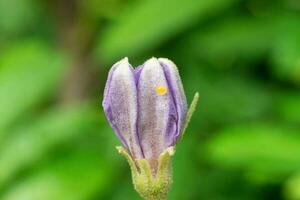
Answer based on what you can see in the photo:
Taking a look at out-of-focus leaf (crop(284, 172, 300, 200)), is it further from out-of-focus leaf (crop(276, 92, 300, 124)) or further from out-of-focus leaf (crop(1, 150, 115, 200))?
out-of-focus leaf (crop(1, 150, 115, 200))

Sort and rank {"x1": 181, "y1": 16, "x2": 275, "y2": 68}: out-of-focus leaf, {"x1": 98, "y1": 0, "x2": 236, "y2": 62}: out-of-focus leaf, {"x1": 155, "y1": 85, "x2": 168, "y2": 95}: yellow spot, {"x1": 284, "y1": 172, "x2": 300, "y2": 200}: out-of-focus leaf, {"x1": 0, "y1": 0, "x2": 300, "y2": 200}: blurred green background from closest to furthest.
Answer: {"x1": 155, "y1": 85, "x2": 168, "y2": 95}: yellow spot, {"x1": 284, "y1": 172, "x2": 300, "y2": 200}: out-of-focus leaf, {"x1": 0, "y1": 0, "x2": 300, "y2": 200}: blurred green background, {"x1": 98, "y1": 0, "x2": 236, "y2": 62}: out-of-focus leaf, {"x1": 181, "y1": 16, "x2": 275, "y2": 68}: out-of-focus leaf

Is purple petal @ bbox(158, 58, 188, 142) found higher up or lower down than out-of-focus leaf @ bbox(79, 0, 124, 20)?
lower down

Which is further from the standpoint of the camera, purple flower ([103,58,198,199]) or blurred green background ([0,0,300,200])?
blurred green background ([0,0,300,200])

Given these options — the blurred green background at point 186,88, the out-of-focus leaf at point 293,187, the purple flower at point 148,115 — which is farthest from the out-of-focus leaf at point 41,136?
the purple flower at point 148,115

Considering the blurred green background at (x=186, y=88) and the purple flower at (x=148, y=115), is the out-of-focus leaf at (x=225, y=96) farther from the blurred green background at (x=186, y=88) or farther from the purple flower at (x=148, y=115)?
the purple flower at (x=148, y=115)

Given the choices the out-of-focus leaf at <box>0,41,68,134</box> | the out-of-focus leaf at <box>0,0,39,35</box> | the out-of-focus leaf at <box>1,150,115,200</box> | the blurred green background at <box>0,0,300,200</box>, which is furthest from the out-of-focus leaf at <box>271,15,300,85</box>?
the out-of-focus leaf at <box>0,0,39,35</box>

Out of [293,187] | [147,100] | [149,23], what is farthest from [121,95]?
[149,23]

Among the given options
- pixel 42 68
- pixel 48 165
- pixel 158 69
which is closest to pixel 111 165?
pixel 48 165

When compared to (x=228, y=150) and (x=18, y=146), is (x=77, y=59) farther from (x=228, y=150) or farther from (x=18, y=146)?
(x=228, y=150)
